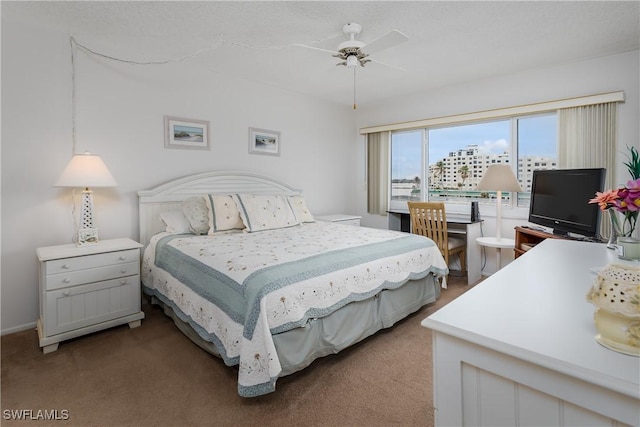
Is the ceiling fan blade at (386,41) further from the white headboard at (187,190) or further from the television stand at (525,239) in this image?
the television stand at (525,239)

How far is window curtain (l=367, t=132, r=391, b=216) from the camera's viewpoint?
16.3 feet

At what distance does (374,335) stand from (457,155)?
2.95m

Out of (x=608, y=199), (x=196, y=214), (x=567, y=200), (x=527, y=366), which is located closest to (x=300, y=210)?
(x=196, y=214)

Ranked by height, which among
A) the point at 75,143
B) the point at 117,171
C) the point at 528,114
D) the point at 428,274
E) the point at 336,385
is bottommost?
the point at 336,385

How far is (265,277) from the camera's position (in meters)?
1.78

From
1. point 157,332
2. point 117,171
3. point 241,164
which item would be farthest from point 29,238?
point 241,164

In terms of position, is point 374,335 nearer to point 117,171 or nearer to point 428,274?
point 428,274

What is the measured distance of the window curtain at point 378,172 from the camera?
4.97 m

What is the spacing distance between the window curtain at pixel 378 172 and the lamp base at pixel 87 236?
3.73 metres

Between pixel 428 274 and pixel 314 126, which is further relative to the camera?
pixel 314 126

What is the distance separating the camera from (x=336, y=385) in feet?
6.20

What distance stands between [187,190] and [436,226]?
2.82 metres

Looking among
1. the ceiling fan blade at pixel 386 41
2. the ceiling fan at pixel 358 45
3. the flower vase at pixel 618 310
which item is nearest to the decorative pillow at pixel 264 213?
the ceiling fan at pixel 358 45

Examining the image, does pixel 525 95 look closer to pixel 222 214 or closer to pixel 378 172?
pixel 378 172
